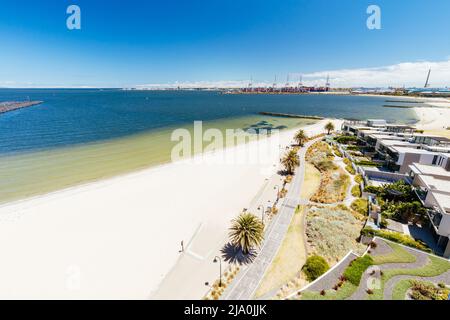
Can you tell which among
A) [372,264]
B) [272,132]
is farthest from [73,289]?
[272,132]

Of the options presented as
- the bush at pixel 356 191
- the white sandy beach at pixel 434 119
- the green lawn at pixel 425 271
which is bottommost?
the green lawn at pixel 425 271

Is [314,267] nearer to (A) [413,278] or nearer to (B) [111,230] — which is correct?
(A) [413,278]

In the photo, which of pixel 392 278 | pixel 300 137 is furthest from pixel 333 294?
pixel 300 137

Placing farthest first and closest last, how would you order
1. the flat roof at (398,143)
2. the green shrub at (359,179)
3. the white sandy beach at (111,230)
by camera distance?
the flat roof at (398,143), the green shrub at (359,179), the white sandy beach at (111,230)

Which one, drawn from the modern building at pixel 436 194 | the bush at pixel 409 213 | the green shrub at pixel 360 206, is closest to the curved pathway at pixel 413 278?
the modern building at pixel 436 194

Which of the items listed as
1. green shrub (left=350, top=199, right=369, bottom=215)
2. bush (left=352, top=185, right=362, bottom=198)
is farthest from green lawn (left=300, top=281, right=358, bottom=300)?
bush (left=352, top=185, right=362, bottom=198)

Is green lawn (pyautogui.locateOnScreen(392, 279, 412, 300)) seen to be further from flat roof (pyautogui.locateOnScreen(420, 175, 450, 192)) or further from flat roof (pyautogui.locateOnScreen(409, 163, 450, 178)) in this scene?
flat roof (pyautogui.locateOnScreen(409, 163, 450, 178))

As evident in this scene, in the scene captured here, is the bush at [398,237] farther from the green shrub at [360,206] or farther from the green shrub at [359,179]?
the green shrub at [359,179]
